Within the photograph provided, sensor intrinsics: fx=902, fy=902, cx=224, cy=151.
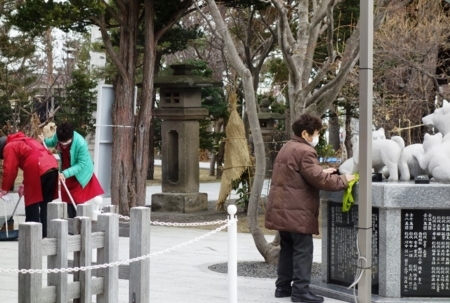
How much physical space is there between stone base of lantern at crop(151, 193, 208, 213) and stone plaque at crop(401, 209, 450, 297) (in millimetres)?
10832

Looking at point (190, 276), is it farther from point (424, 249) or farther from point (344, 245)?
point (424, 249)

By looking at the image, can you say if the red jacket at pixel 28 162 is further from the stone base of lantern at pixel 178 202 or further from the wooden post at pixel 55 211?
the stone base of lantern at pixel 178 202

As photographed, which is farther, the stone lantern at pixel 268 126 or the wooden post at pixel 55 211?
the stone lantern at pixel 268 126

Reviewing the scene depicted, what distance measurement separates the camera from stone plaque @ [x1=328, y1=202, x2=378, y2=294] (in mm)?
8852

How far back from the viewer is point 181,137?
65.3ft

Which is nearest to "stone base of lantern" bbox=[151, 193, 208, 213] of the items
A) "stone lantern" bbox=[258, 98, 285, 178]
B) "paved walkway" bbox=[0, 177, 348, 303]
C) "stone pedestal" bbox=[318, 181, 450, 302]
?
"stone lantern" bbox=[258, 98, 285, 178]

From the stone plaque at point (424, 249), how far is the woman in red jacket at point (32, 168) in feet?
18.7

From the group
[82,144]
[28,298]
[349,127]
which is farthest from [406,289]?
[349,127]

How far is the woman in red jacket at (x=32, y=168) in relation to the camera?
12547mm

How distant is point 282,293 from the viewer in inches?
367

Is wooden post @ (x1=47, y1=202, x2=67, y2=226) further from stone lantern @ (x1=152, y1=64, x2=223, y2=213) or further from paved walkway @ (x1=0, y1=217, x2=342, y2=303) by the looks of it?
stone lantern @ (x1=152, y1=64, x2=223, y2=213)

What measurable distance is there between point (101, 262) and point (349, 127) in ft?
63.8

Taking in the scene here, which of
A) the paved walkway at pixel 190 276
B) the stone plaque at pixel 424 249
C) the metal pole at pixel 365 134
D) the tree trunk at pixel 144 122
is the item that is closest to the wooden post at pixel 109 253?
the paved walkway at pixel 190 276

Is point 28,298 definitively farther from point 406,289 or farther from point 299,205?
point 406,289
